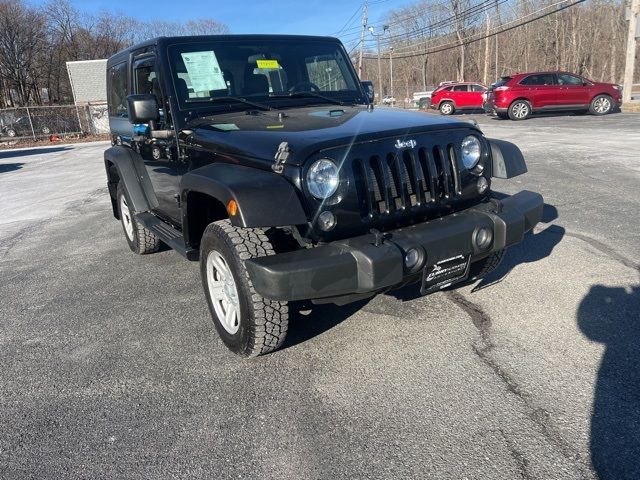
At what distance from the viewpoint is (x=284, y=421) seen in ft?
8.38

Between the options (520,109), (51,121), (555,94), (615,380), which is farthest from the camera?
A: (51,121)

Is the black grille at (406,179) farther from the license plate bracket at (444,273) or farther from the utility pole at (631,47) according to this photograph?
the utility pole at (631,47)

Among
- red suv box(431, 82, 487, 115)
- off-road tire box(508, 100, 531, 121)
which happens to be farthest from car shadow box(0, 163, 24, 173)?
red suv box(431, 82, 487, 115)

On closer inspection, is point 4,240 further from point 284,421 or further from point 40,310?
point 284,421

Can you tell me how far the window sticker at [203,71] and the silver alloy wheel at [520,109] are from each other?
19.1 meters

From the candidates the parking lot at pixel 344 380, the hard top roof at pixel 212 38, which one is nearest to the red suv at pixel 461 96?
the parking lot at pixel 344 380

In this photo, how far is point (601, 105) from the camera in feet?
65.5

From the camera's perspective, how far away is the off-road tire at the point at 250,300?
9.12 ft

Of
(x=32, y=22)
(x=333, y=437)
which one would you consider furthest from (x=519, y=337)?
(x=32, y=22)

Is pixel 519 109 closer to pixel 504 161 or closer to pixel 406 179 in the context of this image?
pixel 504 161

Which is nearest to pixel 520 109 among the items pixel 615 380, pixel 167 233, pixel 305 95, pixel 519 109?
→ pixel 519 109

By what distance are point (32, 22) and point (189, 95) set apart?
4867 centimetres

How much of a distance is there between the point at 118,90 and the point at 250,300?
12.4 ft

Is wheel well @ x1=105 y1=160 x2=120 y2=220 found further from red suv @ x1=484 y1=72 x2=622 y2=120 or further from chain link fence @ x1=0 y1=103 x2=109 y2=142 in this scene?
chain link fence @ x1=0 y1=103 x2=109 y2=142
